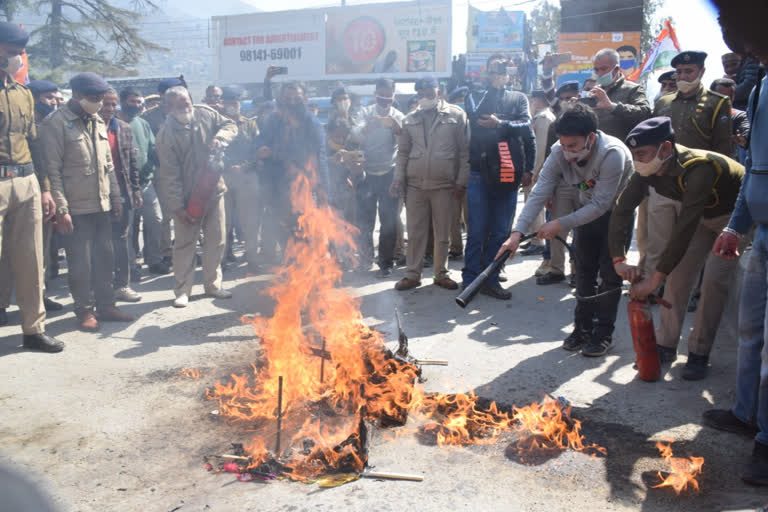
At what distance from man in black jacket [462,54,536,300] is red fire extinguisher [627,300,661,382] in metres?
2.47

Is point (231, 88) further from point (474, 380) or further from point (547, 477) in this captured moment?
point (547, 477)

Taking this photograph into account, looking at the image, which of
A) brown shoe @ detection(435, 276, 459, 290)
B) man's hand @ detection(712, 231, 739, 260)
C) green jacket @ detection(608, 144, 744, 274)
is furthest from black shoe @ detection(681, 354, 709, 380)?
brown shoe @ detection(435, 276, 459, 290)

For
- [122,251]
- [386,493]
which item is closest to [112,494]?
[386,493]

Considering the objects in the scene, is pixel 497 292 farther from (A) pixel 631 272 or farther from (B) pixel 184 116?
(B) pixel 184 116

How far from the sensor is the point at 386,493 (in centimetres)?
327

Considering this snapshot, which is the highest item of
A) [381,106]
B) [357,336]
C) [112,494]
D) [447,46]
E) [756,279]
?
[447,46]

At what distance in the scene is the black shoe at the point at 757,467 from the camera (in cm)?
330

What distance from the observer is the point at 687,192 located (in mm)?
4199

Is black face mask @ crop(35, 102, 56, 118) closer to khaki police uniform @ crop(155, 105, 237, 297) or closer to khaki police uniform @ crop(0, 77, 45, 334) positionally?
khaki police uniform @ crop(155, 105, 237, 297)

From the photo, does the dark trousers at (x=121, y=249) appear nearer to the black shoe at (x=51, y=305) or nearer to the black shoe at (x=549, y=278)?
the black shoe at (x=51, y=305)

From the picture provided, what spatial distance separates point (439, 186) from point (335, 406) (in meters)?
3.79

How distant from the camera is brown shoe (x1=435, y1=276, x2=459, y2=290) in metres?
7.44

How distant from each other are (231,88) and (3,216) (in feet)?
15.1

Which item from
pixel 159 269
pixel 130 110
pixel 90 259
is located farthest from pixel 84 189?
pixel 130 110
